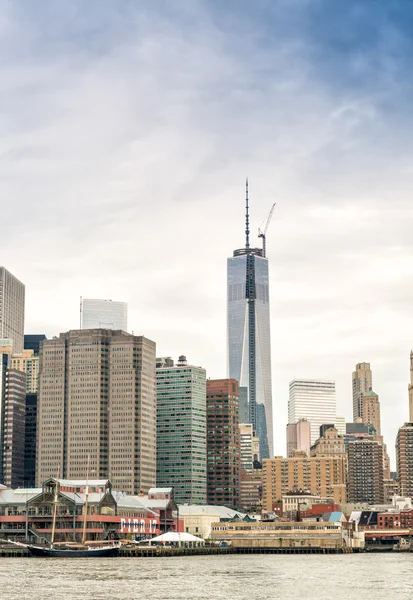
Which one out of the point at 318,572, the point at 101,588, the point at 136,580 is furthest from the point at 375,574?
the point at 101,588

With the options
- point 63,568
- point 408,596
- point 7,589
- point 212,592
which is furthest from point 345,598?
point 63,568

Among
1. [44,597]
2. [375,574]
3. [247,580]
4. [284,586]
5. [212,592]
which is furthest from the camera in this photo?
[375,574]

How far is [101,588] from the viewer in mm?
150000

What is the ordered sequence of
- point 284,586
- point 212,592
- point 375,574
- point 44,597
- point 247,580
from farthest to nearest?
1. point 375,574
2. point 247,580
3. point 284,586
4. point 212,592
5. point 44,597

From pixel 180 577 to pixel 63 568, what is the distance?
2690 cm

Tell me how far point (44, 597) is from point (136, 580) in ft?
102

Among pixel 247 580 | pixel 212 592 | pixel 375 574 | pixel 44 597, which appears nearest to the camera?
pixel 44 597

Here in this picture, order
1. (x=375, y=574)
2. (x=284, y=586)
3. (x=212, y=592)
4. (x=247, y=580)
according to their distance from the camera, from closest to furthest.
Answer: (x=212, y=592) < (x=284, y=586) < (x=247, y=580) < (x=375, y=574)

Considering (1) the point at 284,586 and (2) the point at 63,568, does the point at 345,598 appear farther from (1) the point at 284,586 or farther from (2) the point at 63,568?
(2) the point at 63,568

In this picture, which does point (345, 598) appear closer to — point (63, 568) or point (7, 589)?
point (7, 589)

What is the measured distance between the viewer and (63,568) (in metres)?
192

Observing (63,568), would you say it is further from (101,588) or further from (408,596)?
(408,596)

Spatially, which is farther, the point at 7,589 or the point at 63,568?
the point at 63,568

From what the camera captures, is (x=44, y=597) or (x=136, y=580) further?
(x=136, y=580)
